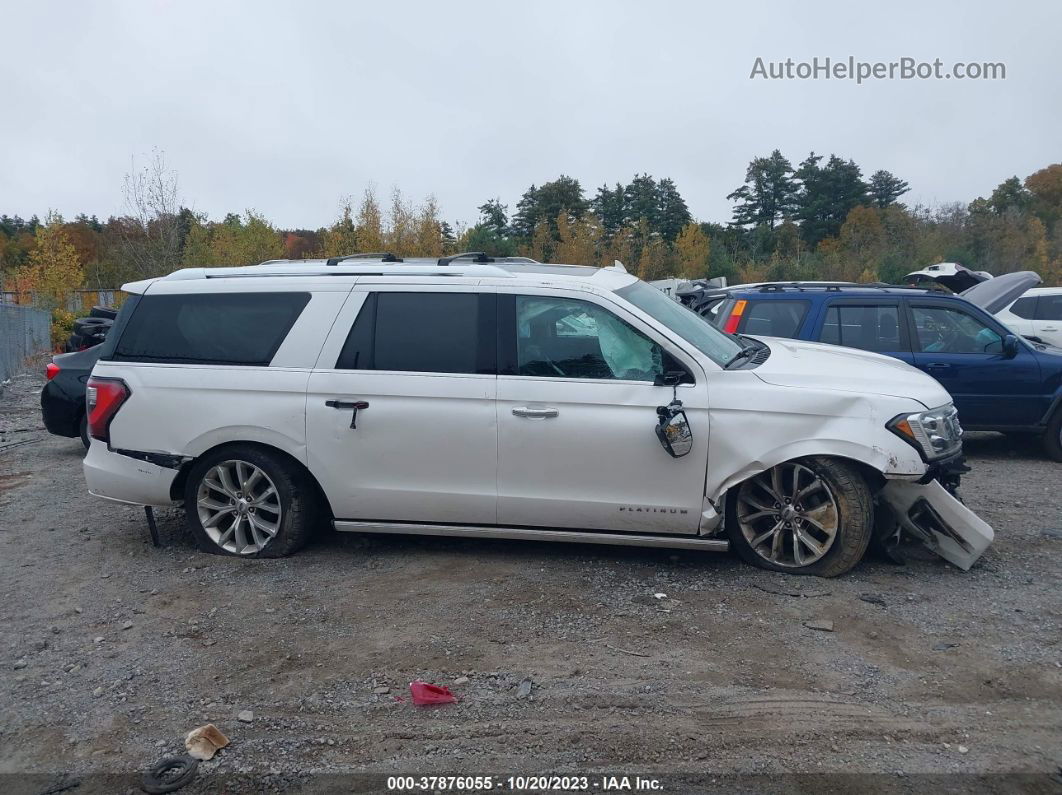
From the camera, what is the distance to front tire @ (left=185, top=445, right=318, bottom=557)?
17.8 ft

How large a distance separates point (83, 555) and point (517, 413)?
3.19 m

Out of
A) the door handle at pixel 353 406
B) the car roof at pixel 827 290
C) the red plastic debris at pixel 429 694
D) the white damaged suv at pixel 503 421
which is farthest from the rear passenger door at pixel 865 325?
the red plastic debris at pixel 429 694

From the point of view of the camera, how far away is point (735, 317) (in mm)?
8789

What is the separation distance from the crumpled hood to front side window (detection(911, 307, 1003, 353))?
2.92 meters

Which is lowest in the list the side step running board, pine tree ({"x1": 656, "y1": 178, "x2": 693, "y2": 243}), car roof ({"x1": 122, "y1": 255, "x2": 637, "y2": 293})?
the side step running board

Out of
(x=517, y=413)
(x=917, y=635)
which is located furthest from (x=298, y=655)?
(x=917, y=635)

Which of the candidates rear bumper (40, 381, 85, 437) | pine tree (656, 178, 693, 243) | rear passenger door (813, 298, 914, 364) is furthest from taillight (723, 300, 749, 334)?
pine tree (656, 178, 693, 243)

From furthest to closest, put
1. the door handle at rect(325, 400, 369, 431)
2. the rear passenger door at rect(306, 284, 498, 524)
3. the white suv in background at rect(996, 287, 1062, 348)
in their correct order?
the white suv in background at rect(996, 287, 1062, 348), the door handle at rect(325, 400, 369, 431), the rear passenger door at rect(306, 284, 498, 524)

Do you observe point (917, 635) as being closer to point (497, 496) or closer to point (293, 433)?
point (497, 496)

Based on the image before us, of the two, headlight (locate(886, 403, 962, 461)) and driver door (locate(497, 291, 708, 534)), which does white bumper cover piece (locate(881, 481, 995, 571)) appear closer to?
headlight (locate(886, 403, 962, 461))

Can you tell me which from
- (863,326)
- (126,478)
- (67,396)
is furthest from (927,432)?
(67,396)

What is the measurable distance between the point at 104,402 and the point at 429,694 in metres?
3.26

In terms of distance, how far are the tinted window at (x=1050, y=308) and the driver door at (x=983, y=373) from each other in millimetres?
6266

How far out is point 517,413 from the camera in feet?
16.6
